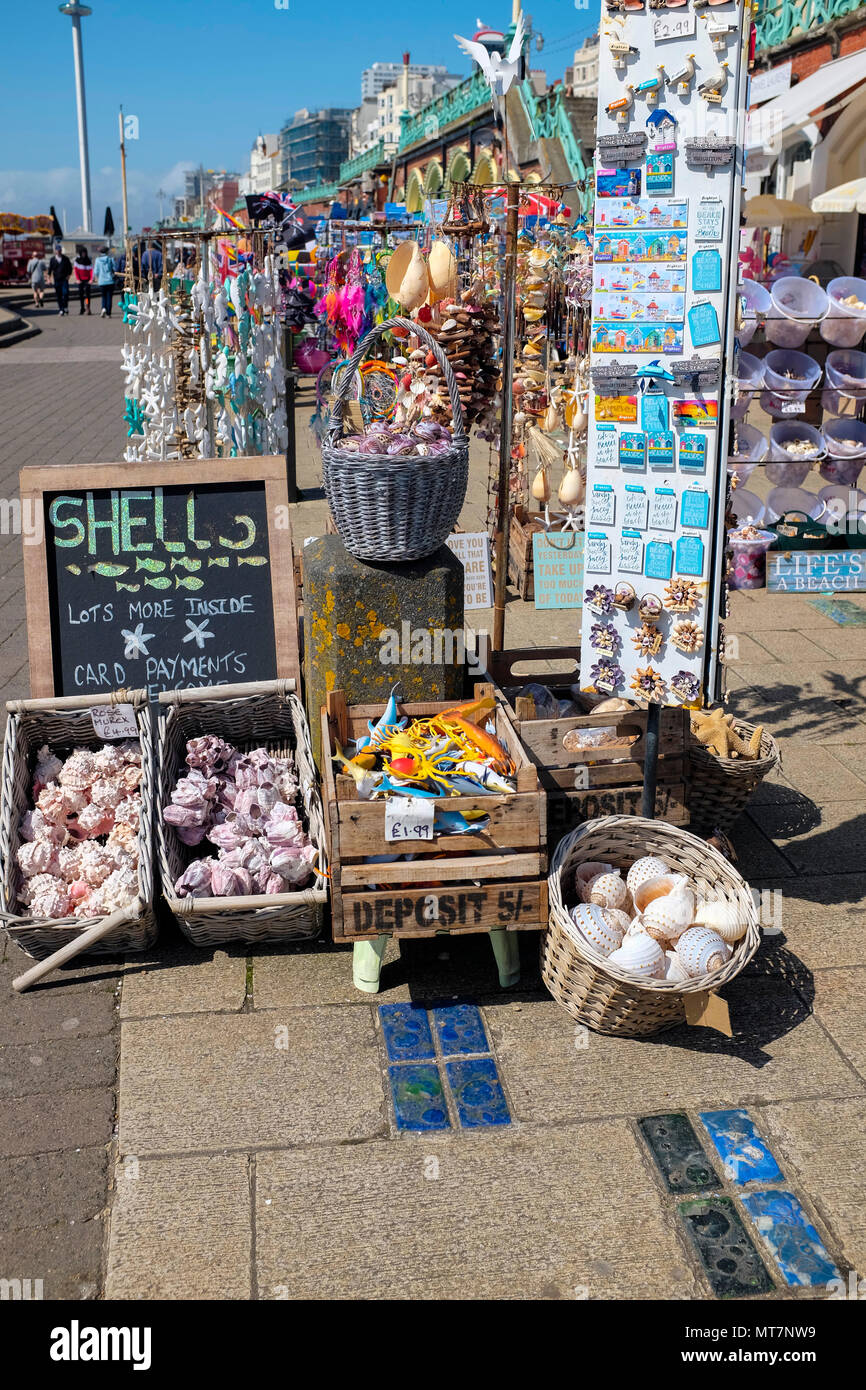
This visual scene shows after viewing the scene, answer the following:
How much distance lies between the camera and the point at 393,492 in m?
3.38

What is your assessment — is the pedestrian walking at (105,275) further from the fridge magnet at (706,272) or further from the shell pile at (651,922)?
the shell pile at (651,922)

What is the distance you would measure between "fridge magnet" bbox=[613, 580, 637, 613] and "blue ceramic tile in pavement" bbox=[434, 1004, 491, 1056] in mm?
1344

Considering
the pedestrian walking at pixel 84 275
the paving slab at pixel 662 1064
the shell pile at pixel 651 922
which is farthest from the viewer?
the pedestrian walking at pixel 84 275

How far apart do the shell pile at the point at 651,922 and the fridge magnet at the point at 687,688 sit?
517 mm

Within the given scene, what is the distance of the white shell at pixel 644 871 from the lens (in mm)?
3318

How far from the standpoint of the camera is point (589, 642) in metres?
3.64

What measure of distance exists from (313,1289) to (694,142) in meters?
3.07

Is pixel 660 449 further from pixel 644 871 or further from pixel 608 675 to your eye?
pixel 644 871

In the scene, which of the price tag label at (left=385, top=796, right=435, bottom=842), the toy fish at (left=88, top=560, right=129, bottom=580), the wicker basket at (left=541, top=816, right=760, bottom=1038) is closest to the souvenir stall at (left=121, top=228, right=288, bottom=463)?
the toy fish at (left=88, top=560, right=129, bottom=580)

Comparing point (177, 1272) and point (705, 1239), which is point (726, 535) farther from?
point (177, 1272)

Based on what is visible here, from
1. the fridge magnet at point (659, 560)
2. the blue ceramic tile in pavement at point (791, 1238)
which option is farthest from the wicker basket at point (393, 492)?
the blue ceramic tile in pavement at point (791, 1238)

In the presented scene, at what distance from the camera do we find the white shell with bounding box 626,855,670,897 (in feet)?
10.9

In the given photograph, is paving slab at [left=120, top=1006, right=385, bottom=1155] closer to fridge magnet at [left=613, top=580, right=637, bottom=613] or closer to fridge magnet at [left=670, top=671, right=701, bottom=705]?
fridge magnet at [left=670, top=671, right=701, bottom=705]

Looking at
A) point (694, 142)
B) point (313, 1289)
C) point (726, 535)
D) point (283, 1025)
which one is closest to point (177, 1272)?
point (313, 1289)
